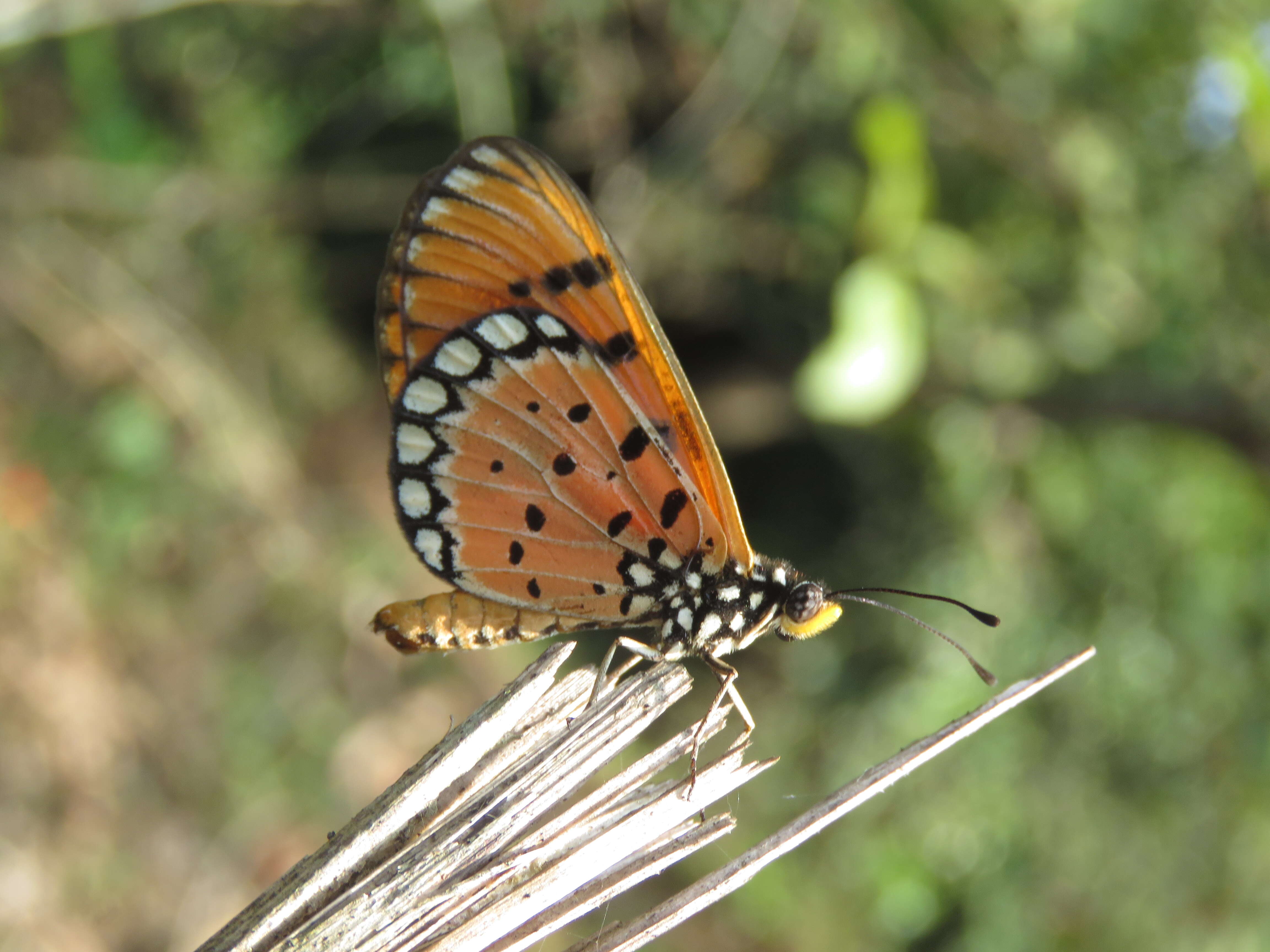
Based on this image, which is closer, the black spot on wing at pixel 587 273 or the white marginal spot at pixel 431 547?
the black spot on wing at pixel 587 273

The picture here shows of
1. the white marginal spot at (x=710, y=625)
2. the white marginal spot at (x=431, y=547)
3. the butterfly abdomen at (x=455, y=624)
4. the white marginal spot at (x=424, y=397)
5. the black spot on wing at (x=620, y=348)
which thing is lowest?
the white marginal spot at (x=710, y=625)

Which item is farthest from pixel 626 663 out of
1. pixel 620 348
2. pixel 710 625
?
pixel 620 348

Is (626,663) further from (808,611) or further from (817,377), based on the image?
(817,377)

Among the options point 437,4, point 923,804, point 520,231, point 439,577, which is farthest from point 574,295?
point 923,804

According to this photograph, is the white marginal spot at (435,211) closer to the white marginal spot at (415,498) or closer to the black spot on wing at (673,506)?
the white marginal spot at (415,498)

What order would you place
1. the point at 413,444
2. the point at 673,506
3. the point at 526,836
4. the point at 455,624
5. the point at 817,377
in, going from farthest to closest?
the point at 817,377 → the point at 413,444 → the point at 673,506 → the point at 455,624 → the point at 526,836

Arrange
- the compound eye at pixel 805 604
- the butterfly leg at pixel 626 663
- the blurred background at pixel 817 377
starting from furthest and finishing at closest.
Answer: the blurred background at pixel 817 377 → the compound eye at pixel 805 604 → the butterfly leg at pixel 626 663

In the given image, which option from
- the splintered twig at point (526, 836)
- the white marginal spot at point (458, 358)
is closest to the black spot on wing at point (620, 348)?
the white marginal spot at point (458, 358)

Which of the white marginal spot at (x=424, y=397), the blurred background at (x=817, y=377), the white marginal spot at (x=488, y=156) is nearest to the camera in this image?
the white marginal spot at (x=488, y=156)
